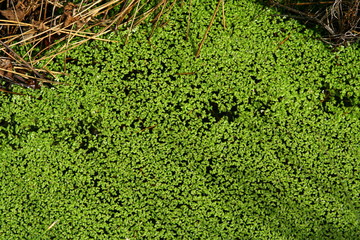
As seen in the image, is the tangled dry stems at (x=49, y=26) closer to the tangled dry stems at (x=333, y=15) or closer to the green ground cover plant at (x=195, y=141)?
the green ground cover plant at (x=195, y=141)

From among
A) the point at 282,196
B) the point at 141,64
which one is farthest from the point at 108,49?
the point at 282,196

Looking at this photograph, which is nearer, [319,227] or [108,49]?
[319,227]

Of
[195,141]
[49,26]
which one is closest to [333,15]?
[195,141]

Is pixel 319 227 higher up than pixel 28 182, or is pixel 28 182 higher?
pixel 319 227

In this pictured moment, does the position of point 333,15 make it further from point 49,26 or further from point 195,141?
point 49,26

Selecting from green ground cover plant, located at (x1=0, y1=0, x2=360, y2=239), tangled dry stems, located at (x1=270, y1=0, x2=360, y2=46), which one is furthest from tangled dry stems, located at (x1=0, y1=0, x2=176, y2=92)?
tangled dry stems, located at (x1=270, y1=0, x2=360, y2=46)

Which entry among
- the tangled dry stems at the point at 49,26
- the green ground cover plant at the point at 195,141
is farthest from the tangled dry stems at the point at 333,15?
the tangled dry stems at the point at 49,26

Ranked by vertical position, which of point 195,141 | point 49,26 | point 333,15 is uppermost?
point 333,15

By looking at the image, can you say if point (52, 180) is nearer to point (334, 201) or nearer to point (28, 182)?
point (28, 182)
